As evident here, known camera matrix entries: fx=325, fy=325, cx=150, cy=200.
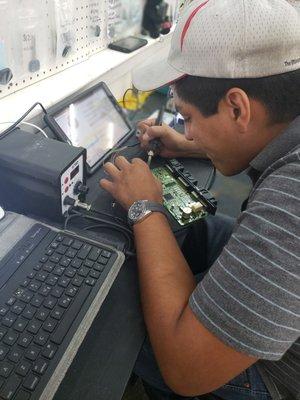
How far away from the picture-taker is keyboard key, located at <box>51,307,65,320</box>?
1.62 feet

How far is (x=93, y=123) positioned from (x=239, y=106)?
20.3 inches

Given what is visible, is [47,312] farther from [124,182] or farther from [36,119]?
[36,119]

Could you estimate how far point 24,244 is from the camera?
1.92 ft

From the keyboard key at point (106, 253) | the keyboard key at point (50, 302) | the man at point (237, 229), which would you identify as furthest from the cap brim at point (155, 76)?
the keyboard key at point (50, 302)

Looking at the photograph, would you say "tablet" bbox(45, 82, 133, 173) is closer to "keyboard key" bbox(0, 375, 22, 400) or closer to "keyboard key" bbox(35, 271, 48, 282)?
"keyboard key" bbox(35, 271, 48, 282)

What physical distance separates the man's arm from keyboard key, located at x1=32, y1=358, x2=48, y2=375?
0.58ft

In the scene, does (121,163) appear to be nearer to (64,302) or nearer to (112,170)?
(112,170)

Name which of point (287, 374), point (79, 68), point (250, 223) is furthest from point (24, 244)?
point (79, 68)

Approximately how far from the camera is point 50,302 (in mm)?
508

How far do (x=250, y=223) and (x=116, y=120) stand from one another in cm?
69

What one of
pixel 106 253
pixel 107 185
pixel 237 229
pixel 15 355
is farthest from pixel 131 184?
pixel 15 355

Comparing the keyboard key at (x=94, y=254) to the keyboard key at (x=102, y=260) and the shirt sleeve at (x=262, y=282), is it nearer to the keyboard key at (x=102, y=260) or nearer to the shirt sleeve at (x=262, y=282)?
the keyboard key at (x=102, y=260)

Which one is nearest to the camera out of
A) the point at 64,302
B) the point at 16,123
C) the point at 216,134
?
the point at 64,302

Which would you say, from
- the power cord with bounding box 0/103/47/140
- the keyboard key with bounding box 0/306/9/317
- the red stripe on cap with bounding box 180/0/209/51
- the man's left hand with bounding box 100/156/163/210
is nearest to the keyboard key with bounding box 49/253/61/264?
the keyboard key with bounding box 0/306/9/317
